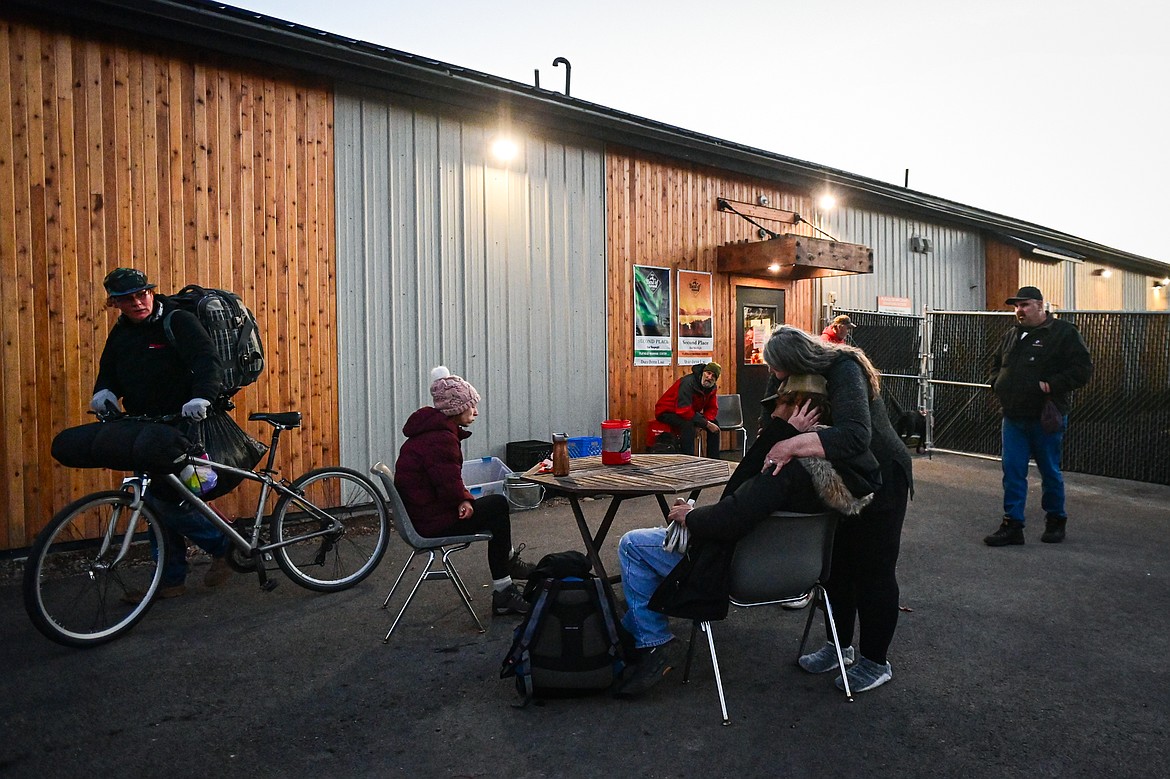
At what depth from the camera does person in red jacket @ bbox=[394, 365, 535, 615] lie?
4105mm

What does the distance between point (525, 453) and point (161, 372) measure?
3.98 metres

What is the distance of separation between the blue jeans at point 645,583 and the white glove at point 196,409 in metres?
2.61

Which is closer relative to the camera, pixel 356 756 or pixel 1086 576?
pixel 356 756

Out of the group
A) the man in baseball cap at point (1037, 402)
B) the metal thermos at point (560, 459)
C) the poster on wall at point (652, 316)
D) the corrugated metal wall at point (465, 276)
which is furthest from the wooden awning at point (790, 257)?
the metal thermos at point (560, 459)

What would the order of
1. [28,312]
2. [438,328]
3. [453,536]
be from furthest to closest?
[438,328]
[28,312]
[453,536]

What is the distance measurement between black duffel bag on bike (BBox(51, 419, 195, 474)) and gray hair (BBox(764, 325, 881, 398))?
10.6ft

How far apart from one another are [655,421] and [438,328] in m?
2.97

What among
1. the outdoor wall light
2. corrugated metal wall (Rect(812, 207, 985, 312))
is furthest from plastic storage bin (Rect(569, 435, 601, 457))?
corrugated metal wall (Rect(812, 207, 985, 312))

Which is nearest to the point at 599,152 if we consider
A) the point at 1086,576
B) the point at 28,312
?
Result: the point at 28,312

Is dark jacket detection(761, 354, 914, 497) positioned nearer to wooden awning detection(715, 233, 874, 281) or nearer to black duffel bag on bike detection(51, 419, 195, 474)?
black duffel bag on bike detection(51, 419, 195, 474)

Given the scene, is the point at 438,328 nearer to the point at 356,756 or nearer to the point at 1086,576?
the point at 356,756

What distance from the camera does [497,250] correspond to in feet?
26.8

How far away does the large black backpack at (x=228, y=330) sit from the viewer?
473 centimetres

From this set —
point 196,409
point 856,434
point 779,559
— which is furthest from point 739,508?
point 196,409
